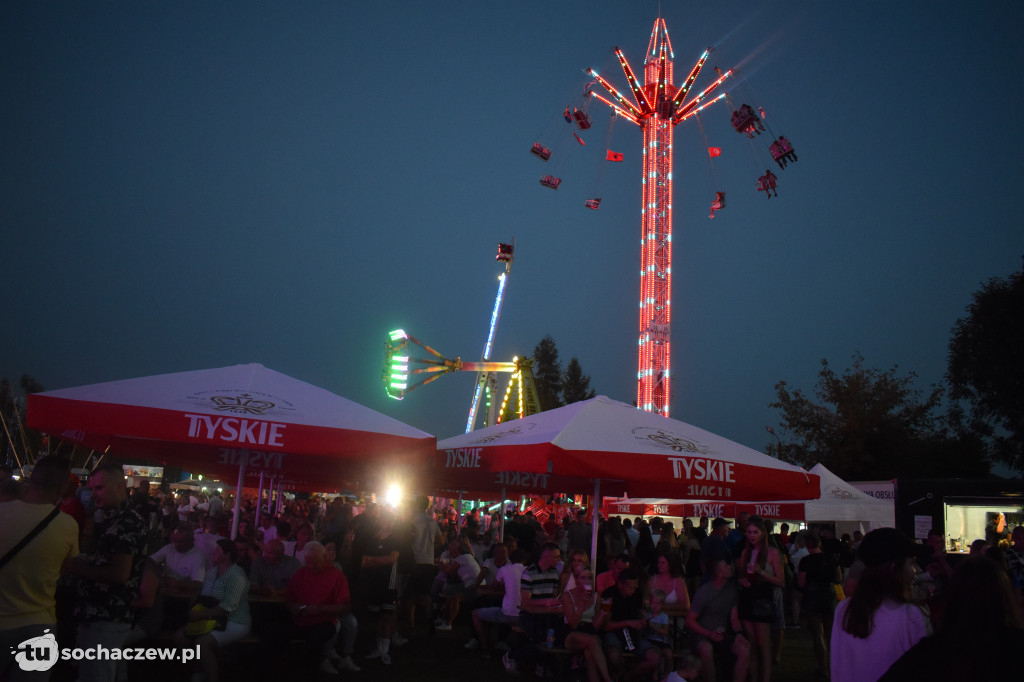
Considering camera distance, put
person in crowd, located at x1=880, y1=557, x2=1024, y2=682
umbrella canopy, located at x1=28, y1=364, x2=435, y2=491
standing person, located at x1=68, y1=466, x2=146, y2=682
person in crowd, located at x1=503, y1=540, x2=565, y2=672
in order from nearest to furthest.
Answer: person in crowd, located at x1=880, y1=557, x2=1024, y2=682 < standing person, located at x1=68, y1=466, x2=146, y2=682 < umbrella canopy, located at x1=28, y1=364, x2=435, y2=491 < person in crowd, located at x1=503, y1=540, x2=565, y2=672

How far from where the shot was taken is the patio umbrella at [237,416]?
246 inches

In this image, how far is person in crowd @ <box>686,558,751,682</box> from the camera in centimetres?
711

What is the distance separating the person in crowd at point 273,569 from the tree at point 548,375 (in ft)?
191

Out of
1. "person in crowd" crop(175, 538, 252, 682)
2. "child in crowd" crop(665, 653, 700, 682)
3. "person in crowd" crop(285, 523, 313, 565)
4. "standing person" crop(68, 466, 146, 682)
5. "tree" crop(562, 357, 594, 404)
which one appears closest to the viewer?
"standing person" crop(68, 466, 146, 682)

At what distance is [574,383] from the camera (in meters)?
66.8

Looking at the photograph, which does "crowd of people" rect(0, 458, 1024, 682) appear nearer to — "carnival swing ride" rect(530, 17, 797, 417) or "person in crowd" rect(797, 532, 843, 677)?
"person in crowd" rect(797, 532, 843, 677)

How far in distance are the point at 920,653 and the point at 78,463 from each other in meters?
65.4

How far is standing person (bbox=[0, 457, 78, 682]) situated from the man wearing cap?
5492 mm

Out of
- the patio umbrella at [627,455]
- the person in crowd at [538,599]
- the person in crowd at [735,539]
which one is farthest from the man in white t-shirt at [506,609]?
the person in crowd at [735,539]

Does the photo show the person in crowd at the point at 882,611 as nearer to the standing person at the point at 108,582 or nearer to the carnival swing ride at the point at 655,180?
the standing person at the point at 108,582

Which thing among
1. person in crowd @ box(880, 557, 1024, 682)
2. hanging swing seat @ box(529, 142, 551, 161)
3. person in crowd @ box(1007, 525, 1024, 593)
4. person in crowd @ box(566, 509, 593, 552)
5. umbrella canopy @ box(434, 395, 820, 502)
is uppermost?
hanging swing seat @ box(529, 142, 551, 161)

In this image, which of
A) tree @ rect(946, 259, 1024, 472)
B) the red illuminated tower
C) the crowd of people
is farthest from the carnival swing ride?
the crowd of people

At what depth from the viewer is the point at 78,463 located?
188 feet

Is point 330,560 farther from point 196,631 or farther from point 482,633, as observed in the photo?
point 482,633
